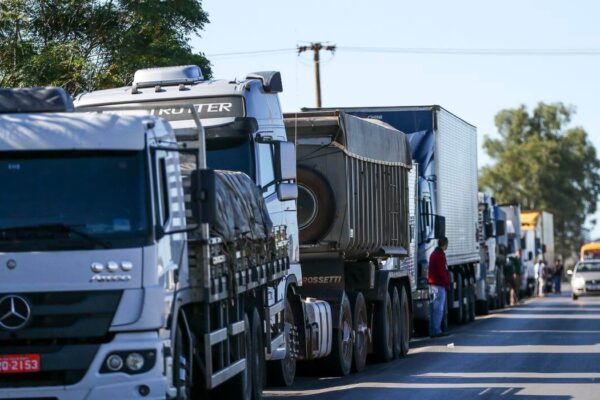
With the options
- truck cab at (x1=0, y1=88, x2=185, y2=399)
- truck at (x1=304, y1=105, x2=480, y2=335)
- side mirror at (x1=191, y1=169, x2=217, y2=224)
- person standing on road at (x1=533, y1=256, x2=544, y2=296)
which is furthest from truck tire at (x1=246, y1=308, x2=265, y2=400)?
person standing on road at (x1=533, y1=256, x2=544, y2=296)

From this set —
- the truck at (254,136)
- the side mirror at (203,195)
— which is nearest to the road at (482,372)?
the truck at (254,136)

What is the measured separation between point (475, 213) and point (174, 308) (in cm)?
2577

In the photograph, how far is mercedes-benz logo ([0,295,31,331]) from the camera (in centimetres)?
1080

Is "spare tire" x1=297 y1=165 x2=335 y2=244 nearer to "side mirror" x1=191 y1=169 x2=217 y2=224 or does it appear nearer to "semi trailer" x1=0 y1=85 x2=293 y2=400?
"semi trailer" x1=0 y1=85 x2=293 y2=400

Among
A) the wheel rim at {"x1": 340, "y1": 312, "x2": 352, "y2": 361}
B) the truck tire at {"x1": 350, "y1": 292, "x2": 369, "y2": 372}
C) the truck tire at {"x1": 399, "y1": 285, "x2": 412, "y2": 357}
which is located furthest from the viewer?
the truck tire at {"x1": 399, "y1": 285, "x2": 412, "y2": 357}

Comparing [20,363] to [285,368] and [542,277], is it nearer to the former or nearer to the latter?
[285,368]

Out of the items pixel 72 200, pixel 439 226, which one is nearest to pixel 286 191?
pixel 72 200

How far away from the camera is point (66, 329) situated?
1079cm

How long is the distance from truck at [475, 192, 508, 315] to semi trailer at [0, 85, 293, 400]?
2811 centimetres

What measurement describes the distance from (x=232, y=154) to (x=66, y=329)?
4992 mm

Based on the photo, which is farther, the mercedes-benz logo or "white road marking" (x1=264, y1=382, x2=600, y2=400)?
"white road marking" (x1=264, y1=382, x2=600, y2=400)

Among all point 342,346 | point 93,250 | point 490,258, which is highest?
point 93,250

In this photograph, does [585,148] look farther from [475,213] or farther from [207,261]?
[207,261]

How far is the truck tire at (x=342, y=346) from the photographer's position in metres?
18.9
